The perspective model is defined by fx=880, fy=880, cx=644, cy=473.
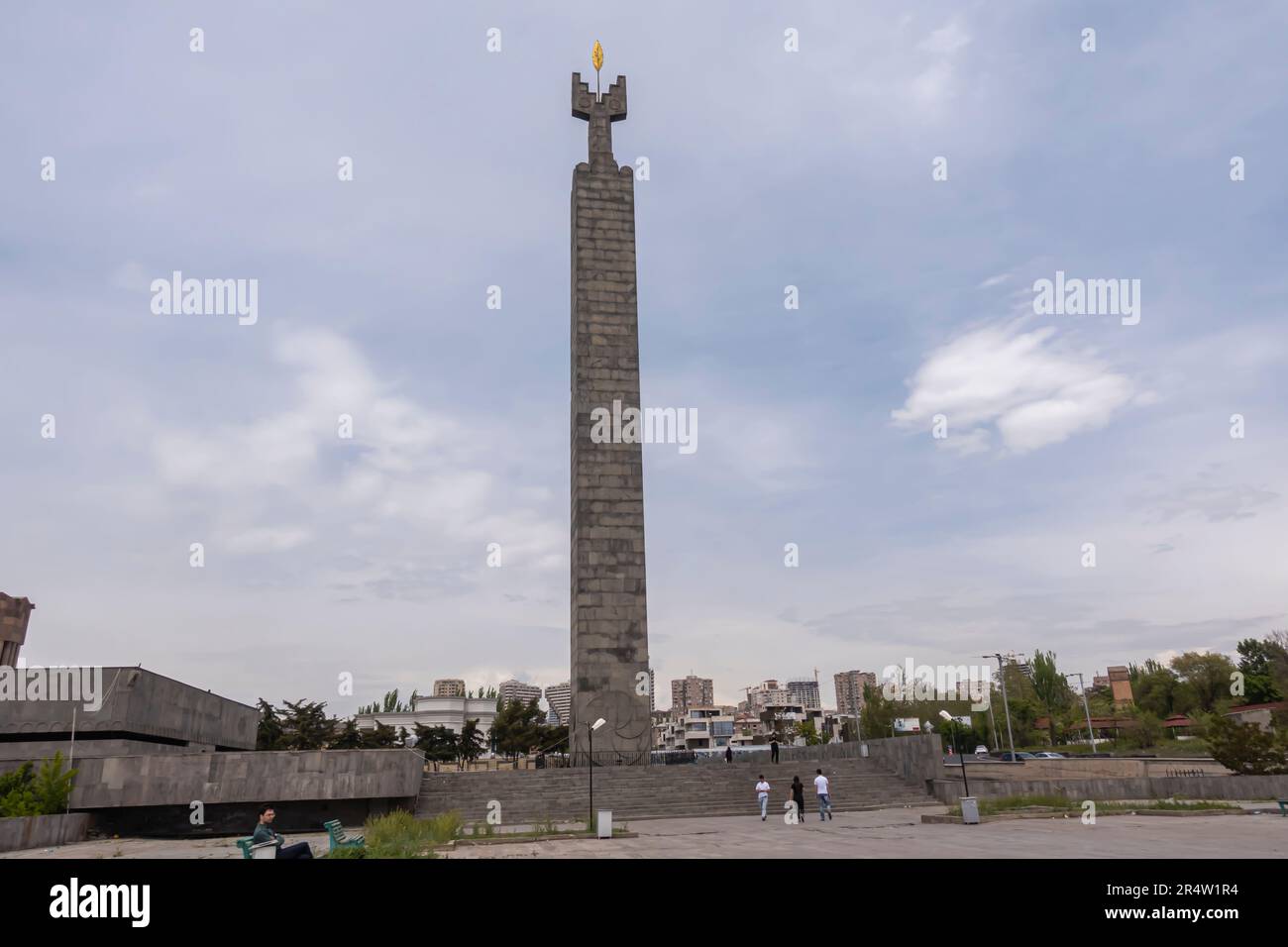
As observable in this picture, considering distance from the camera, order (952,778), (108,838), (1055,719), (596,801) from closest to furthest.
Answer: (108,838)
(596,801)
(952,778)
(1055,719)

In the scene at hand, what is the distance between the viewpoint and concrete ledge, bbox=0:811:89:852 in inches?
711

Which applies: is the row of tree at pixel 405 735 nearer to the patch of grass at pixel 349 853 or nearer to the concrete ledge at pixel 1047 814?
the concrete ledge at pixel 1047 814

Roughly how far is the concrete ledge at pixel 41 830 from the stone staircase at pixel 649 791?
8.23 m

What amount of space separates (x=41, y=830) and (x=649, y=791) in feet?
53.0

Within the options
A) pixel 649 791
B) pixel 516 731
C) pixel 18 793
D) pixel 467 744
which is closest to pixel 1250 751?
pixel 649 791

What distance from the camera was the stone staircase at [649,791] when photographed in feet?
85.1

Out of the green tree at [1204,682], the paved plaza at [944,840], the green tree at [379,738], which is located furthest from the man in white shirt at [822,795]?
the green tree at [1204,682]

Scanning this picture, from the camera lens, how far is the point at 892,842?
16.8 metres

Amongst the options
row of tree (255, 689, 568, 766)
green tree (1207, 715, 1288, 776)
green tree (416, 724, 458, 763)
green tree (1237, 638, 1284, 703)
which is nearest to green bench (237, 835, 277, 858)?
green tree (1207, 715, 1288, 776)

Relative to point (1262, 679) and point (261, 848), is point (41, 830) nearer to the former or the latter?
point (261, 848)

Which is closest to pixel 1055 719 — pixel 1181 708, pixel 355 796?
pixel 1181 708
